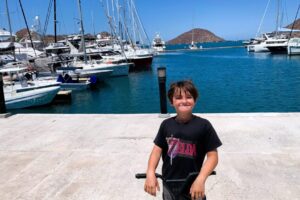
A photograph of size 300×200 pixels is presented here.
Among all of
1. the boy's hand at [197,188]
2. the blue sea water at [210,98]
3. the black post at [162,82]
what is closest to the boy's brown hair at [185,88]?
the boy's hand at [197,188]

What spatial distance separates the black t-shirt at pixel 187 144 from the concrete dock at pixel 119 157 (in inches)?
54.9

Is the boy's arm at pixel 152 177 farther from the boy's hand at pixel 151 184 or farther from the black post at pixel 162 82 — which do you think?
the black post at pixel 162 82

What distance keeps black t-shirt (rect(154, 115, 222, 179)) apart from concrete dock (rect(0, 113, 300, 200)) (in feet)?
4.57

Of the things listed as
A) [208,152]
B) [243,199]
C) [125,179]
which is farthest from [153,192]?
[125,179]

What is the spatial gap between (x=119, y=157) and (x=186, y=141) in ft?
9.05

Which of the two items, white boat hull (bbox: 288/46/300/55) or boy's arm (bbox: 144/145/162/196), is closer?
boy's arm (bbox: 144/145/162/196)

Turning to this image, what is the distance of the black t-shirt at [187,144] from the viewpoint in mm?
2244

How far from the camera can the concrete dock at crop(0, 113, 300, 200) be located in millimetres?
3768

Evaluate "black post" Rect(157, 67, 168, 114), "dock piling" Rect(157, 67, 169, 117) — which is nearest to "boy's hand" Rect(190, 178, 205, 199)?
"dock piling" Rect(157, 67, 169, 117)

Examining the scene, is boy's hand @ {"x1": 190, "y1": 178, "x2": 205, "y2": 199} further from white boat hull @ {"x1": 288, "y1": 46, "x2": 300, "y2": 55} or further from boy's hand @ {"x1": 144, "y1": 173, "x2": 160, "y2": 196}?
white boat hull @ {"x1": 288, "y1": 46, "x2": 300, "y2": 55}

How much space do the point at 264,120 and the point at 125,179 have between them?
348cm

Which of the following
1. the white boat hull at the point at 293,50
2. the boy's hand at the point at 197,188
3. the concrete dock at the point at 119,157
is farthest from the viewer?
the white boat hull at the point at 293,50

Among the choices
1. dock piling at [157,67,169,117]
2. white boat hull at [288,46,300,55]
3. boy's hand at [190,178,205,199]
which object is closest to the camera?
boy's hand at [190,178,205,199]

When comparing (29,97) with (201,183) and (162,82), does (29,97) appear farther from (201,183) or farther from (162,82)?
(201,183)
